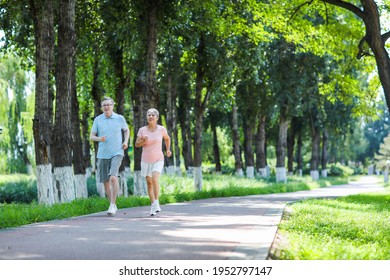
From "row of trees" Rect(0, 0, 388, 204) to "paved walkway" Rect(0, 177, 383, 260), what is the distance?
15.4ft

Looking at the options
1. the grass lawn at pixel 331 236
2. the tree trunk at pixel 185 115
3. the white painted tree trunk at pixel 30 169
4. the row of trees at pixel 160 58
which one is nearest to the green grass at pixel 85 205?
the row of trees at pixel 160 58

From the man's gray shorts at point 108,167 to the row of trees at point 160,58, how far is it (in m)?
2.95

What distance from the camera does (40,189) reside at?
16438 millimetres

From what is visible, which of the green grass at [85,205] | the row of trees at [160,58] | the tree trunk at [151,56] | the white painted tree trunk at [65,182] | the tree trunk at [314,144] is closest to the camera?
the green grass at [85,205]

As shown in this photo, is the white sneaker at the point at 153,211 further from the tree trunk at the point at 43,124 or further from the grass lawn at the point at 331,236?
the tree trunk at the point at 43,124

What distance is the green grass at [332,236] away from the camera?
306 inches

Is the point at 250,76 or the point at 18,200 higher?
the point at 250,76

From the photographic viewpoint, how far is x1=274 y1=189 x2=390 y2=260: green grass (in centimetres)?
777

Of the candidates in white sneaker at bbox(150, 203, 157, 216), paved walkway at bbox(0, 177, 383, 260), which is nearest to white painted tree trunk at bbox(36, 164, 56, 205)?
paved walkway at bbox(0, 177, 383, 260)

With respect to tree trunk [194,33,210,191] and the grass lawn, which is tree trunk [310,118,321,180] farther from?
the grass lawn

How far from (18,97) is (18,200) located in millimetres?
17251

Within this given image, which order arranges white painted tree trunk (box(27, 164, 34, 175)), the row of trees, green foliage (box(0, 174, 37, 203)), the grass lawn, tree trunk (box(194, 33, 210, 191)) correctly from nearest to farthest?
the grass lawn, the row of trees, green foliage (box(0, 174, 37, 203)), tree trunk (box(194, 33, 210, 191)), white painted tree trunk (box(27, 164, 34, 175))
